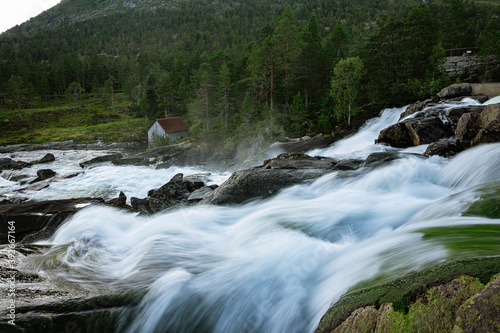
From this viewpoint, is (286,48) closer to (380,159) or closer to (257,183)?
(380,159)

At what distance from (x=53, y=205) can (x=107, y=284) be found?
996 cm

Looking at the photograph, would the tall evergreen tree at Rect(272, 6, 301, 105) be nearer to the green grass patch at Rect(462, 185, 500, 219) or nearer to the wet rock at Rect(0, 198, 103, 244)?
the wet rock at Rect(0, 198, 103, 244)

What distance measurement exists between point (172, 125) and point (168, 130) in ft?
6.86

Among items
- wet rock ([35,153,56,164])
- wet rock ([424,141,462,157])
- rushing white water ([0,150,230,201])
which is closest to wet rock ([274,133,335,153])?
rushing white water ([0,150,230,201])

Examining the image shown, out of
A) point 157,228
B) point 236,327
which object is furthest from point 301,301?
point 157,228

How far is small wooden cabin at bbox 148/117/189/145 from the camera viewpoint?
2157 inches

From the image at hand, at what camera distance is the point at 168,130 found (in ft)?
181

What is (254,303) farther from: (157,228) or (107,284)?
(157,228)

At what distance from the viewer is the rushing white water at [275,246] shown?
561 centimetres

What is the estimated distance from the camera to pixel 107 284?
6258 millimetres

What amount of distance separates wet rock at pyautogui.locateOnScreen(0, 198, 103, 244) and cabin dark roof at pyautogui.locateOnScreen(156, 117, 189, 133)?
4274cm

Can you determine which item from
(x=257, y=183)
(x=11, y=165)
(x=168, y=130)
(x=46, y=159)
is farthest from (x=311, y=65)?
(x=11, y=165)

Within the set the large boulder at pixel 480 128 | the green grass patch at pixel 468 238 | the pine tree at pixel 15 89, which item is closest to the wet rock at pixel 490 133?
the large boulder at pixel 480 128

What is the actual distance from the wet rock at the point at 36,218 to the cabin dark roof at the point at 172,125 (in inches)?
1683
